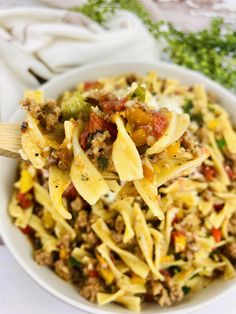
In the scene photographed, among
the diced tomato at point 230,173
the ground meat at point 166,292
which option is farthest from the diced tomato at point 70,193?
the diced tomato at point 230,173

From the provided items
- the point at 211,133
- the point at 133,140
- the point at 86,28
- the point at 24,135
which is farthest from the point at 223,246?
the point at 86,28

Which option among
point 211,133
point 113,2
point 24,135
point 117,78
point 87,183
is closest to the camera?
point 87,183

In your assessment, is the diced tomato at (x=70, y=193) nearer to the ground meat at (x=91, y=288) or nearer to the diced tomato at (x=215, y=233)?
the ground meat at (x=91, y=288)

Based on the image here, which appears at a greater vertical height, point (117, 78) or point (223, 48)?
point (223, 48)

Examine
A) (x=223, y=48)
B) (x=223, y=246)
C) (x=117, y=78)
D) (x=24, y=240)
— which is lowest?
(x=24, y=240)

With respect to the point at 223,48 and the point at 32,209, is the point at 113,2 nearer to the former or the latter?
the point at 223,48

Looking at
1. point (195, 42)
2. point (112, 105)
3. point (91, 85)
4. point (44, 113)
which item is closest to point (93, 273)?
point (44, 113)
